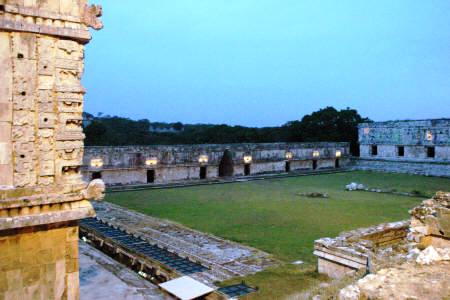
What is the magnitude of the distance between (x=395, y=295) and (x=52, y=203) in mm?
3728

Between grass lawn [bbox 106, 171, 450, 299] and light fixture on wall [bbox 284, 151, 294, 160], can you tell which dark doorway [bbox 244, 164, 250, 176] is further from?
light fixture on wall [bbox 284, 151, 294, 160]

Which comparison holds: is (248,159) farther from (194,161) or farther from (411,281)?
(411,281)

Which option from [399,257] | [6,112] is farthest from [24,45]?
[399,257]

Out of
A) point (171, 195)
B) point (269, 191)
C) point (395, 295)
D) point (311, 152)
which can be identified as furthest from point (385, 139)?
point (395, 295)

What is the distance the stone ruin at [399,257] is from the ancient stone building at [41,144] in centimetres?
322

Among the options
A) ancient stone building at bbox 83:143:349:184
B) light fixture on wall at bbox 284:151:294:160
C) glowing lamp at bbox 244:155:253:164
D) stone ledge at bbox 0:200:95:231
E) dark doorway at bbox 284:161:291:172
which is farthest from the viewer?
dark doorway at bbox 284:161:291:172

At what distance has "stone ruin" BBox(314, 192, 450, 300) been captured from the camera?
11.8ft

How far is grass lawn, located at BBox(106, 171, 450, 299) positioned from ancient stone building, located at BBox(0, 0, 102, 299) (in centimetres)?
399

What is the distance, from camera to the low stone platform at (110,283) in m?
6.97

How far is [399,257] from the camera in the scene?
623 cm

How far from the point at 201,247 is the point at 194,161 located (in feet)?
48.7

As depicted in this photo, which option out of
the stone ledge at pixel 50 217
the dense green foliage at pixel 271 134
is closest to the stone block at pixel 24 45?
the stone ledge at pixel 50 217

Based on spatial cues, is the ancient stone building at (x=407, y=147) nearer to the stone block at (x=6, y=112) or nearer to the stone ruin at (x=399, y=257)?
the stone ruin at (x=399, y=257)

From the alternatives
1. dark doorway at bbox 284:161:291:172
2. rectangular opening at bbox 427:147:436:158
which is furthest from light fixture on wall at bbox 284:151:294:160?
rectangular opening at bbox 427:147:436:158
